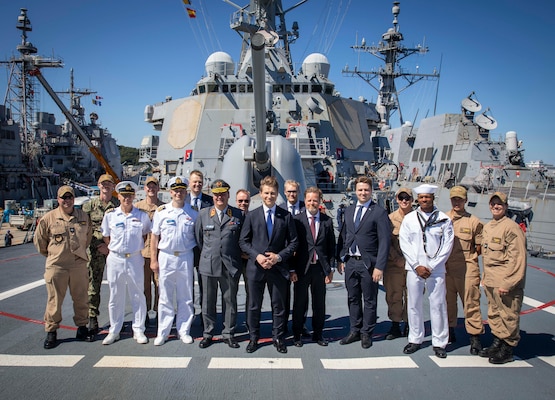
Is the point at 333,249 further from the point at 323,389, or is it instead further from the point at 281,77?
the point at 281,77

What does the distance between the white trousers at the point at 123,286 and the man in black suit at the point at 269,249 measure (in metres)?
0.95

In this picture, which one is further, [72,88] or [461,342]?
[72,88]

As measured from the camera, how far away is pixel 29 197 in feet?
84.9

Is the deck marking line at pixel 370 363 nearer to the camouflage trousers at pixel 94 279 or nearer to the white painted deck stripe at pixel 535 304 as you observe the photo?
the camouflage trousers at pixel 94 279

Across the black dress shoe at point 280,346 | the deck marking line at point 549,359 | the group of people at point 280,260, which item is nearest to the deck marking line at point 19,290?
the group of people at point 280,260

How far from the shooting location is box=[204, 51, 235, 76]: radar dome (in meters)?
12.6

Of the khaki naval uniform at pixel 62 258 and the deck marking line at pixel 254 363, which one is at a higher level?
the khaki naval uniform at pixel 62 258

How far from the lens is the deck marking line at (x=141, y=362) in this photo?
9.20 feet

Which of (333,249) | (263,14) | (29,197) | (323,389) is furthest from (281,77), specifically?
(29,197)

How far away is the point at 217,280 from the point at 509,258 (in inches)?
91.3

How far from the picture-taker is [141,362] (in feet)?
9.40

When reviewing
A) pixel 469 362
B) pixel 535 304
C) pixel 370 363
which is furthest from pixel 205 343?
pixel 535 304

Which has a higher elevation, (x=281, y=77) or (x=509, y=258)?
(x=281, y=77)

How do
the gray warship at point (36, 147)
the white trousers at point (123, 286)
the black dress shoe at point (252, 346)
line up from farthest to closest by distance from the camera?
the gray warship at point (36, 147)
the white trousers at point (123, 286)
the black dress shoe at point (252, 346)
